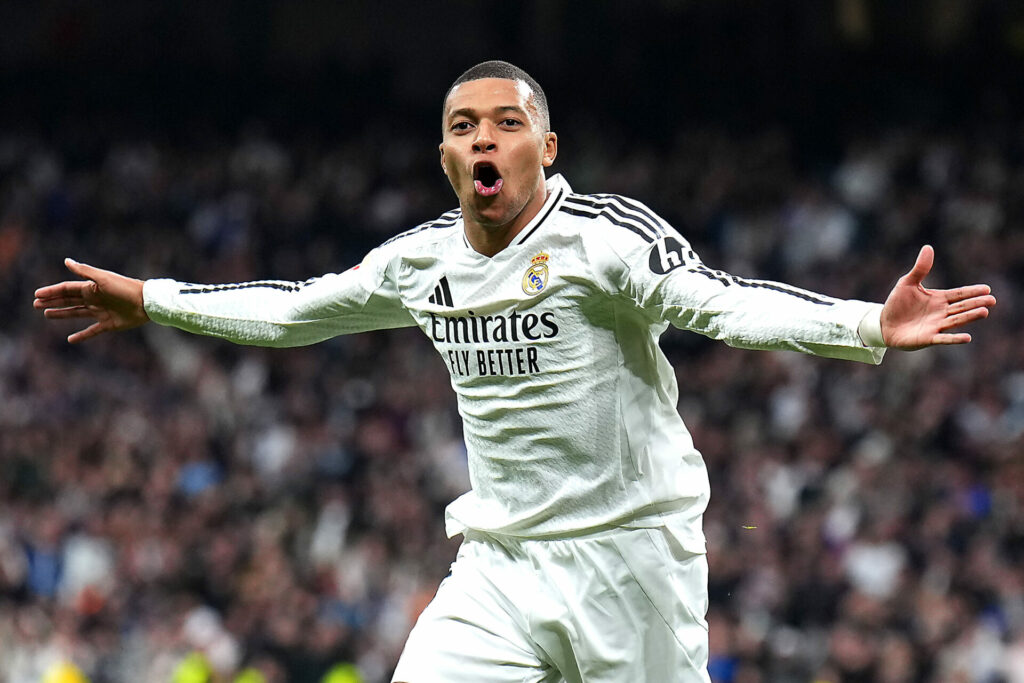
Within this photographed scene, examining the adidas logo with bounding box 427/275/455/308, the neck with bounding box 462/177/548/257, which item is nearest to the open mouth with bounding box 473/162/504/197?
the neck with bounding box 462/177/548/257

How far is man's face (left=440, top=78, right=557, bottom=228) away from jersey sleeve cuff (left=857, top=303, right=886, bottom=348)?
44.9 inches

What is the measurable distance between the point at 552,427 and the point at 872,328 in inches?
42.9

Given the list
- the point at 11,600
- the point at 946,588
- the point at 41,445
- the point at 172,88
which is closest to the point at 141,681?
the point at 11,600

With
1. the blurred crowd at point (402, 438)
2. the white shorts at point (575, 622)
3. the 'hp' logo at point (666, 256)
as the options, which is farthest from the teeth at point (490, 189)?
the blurred crowd at point (402, 438)

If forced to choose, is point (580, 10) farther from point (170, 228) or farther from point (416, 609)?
point (416, 609)

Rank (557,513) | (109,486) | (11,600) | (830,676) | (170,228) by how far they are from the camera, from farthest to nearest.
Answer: (170,228)
(109,486)
(11,600)
(830,676)
(557,513)

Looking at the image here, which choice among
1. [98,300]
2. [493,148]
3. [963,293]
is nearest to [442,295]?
[493,148]

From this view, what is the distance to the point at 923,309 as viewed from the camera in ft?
11.9

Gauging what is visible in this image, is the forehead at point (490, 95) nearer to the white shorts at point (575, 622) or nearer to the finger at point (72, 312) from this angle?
the white shorts at point (575, 622)

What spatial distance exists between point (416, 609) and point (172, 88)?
1044 cm

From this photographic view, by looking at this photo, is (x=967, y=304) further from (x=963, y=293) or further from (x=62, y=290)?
(x=62, y=290)

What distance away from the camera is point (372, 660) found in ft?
38.8

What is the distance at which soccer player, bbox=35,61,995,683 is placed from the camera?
4344 millimetres

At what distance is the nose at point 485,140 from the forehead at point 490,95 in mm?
64
